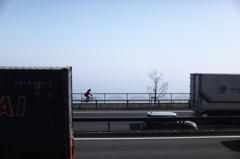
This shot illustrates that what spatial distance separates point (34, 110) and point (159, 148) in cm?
530

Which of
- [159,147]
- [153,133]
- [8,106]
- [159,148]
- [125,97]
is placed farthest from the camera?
[125,97]

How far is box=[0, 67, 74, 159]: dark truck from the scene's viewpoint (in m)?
8.86

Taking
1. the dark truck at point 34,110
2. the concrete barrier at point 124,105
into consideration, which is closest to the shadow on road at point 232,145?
the dark truck at point 34,110

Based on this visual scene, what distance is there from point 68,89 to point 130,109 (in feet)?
65.3

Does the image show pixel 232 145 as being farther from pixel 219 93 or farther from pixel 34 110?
pixel 219 93

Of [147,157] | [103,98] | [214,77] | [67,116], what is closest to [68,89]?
[67,116]

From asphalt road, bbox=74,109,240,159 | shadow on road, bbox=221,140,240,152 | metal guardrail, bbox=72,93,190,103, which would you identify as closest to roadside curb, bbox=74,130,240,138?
asphalt road, bbox=74,109,240,159

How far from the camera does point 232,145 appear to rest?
492 inches

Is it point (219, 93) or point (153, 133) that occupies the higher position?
point (219, 93)

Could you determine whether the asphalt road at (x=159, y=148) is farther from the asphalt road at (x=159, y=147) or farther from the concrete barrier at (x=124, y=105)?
the concrete barrier at (x=124, y=105)

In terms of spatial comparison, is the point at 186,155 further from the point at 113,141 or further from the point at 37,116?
the point at 37,116

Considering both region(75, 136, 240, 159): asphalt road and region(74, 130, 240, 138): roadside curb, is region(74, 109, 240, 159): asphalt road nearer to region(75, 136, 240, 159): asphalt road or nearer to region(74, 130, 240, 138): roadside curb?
region(75, 136, 240, 159): asphalt road

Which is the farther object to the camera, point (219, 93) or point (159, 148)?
point (219, 93)

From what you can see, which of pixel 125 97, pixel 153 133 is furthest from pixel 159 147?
pixel 125 97
